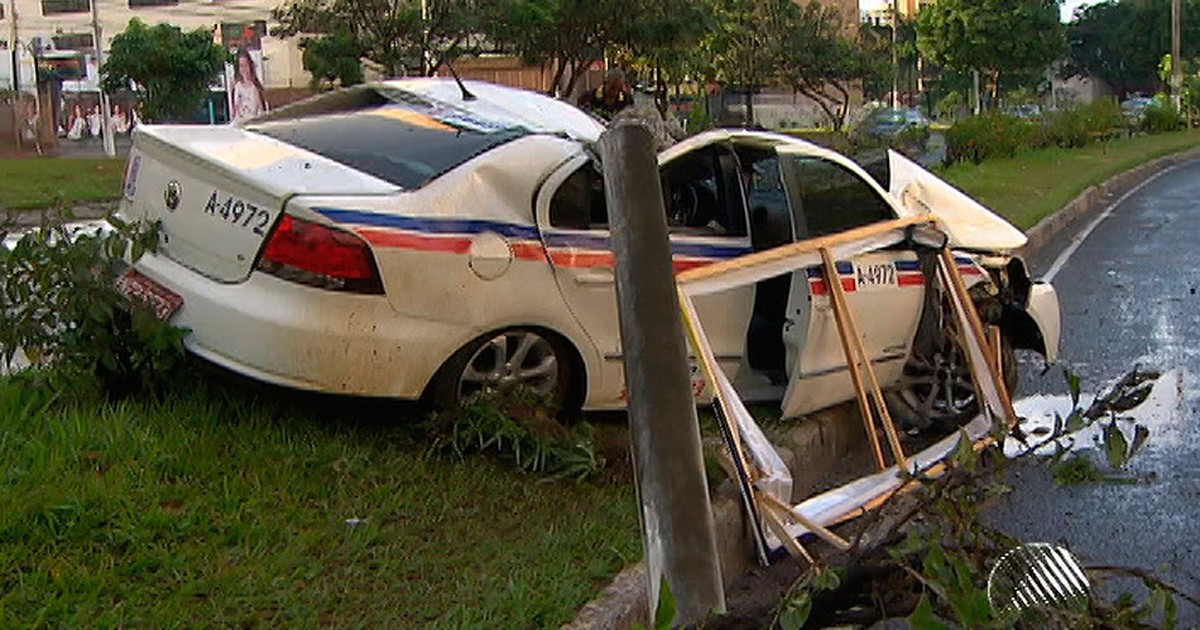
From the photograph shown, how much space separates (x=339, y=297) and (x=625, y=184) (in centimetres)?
116

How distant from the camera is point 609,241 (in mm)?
5418

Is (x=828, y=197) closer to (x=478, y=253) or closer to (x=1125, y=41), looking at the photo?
(x=478, y=253)

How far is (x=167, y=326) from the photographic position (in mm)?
5070

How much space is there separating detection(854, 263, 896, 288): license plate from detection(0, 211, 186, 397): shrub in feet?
9.01

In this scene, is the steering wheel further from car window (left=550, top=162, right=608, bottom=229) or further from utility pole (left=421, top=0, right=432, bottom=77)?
utility pole (left=421, top=0, right=432, bottom=77)

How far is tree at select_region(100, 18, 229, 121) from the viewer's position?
35.6 metres

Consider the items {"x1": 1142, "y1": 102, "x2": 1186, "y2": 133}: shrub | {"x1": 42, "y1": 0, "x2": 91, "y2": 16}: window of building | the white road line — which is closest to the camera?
the white road line

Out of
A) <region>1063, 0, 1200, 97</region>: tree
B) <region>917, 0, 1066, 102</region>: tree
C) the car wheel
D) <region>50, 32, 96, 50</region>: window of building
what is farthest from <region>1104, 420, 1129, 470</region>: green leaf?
<region>1063, 0, 1200, 97</region>: tree

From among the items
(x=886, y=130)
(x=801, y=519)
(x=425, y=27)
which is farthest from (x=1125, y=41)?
(x=801, y=519)

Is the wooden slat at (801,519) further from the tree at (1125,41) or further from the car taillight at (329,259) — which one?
the tree at (1125,41)

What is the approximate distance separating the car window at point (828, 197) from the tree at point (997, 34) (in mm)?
40995

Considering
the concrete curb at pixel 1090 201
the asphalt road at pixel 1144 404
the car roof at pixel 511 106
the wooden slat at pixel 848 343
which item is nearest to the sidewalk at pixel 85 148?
the concrete curb at pixel 1090 201

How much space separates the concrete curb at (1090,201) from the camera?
50.0 feet

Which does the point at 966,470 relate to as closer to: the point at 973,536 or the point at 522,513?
the point at 973,536
